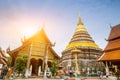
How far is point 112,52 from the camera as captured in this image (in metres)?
20.3

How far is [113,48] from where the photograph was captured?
20.2 meters

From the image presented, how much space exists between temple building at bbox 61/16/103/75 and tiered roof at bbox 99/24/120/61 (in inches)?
266

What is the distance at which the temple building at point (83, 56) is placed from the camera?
29.2 metres

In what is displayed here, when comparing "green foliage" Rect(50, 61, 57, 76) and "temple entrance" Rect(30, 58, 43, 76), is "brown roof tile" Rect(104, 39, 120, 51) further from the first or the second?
"temple entrance" Rect(30, 58, 43, 76)

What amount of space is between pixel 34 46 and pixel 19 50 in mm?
2026

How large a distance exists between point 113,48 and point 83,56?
1090 centimetres

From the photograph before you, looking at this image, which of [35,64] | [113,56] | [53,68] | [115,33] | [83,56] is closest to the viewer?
[53,68]

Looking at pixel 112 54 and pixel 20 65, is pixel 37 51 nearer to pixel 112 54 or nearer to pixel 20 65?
pixel 20 65

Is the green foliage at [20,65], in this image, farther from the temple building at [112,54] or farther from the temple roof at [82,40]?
the temple roof at [82,40]

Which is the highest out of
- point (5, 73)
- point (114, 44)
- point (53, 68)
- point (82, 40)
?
point (82, 40)

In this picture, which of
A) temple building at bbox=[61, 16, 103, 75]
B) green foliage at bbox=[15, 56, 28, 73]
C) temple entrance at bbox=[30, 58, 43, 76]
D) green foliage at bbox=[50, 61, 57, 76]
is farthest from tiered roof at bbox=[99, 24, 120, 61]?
green foliage at bbox=[15, 56, 28, 73]

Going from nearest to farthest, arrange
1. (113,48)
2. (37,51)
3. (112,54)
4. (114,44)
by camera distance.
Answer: (37,51) < (112,54) < (113,48) < (114,44)

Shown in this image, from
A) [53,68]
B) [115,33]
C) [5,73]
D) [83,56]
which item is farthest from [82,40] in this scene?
[5,73]

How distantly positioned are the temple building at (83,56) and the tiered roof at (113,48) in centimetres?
676
